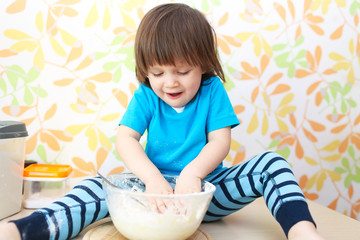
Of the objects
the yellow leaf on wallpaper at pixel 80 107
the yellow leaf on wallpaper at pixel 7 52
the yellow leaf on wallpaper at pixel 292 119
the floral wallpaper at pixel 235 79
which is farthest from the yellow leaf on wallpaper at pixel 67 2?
the yellow leaf on wallpaper at pixel 292 119

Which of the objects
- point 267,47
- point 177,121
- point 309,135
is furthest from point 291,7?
point 177,121

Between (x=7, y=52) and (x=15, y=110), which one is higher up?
(x=7, y=52)

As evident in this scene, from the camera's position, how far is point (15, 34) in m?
1.20

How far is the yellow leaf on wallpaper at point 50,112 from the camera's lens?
1.24 m

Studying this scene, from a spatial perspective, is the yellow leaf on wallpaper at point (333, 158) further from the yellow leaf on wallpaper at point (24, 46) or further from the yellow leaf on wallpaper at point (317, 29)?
the yellow leaf on wallpaper at point (24, 46)

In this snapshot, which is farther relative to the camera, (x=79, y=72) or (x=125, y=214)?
(x=79, y=72)

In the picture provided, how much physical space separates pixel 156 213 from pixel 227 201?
0.92 feet

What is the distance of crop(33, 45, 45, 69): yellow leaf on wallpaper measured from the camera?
1219mm

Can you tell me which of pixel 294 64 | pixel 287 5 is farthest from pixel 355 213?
pixel 287 5

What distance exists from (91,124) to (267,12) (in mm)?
753

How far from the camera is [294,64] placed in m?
1.38

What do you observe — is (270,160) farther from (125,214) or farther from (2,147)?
(2,147)

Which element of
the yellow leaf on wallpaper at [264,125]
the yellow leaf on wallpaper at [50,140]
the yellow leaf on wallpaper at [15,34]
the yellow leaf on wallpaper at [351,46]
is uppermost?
the yellow leaf on wallpaper at [15,34]

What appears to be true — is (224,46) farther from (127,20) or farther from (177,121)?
(177,121)
